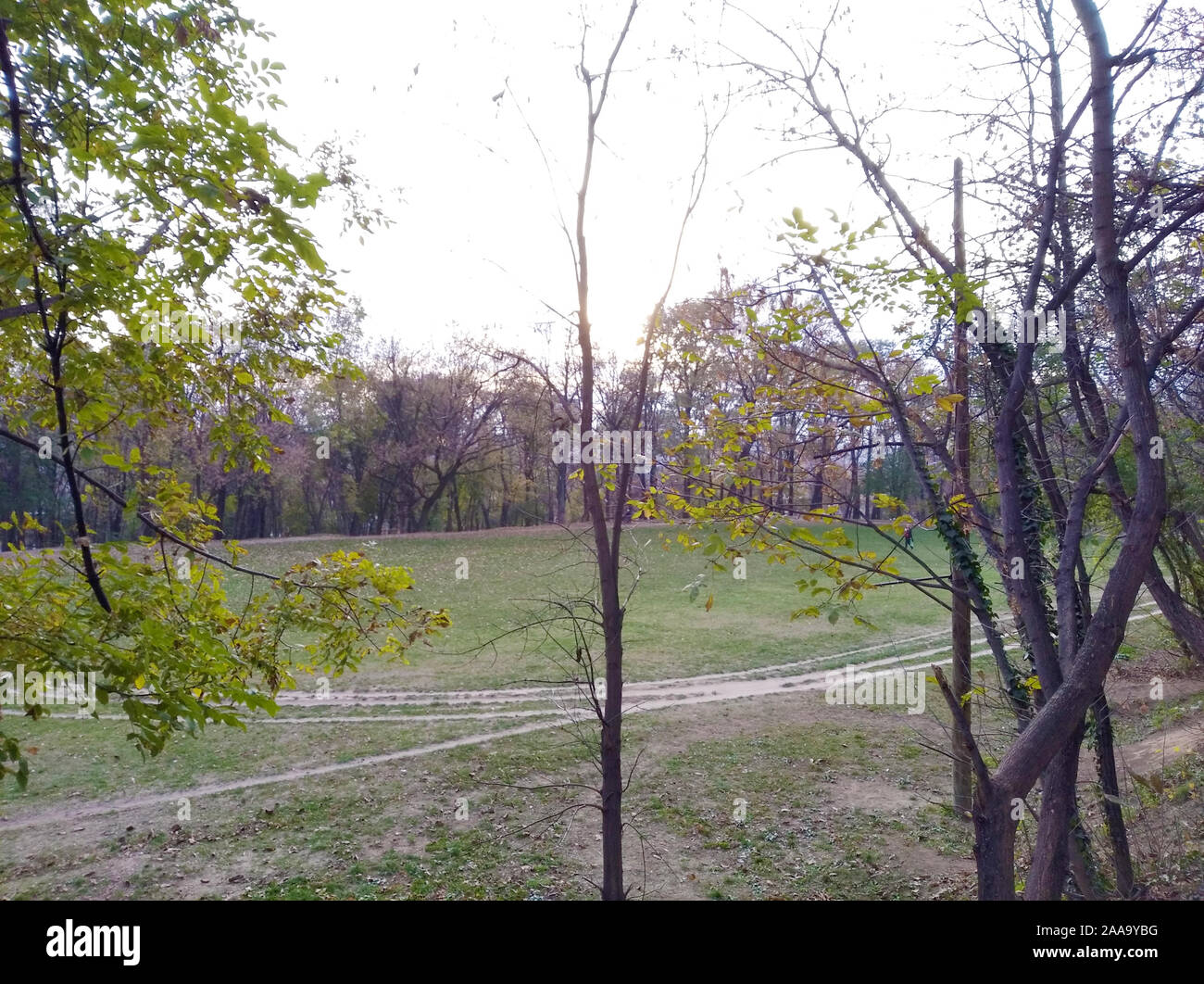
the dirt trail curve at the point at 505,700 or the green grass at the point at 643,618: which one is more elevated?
the green grass at the point at 643,618

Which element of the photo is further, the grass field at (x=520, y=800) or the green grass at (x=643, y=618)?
the green grass at (x=643, y=618)

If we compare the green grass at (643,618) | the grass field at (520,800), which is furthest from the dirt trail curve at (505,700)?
the green grass at (643,618)

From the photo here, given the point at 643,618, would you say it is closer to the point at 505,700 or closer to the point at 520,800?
the point at 505,700

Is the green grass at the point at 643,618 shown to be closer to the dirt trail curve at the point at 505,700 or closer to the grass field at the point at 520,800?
the grass field at the point at 520,800

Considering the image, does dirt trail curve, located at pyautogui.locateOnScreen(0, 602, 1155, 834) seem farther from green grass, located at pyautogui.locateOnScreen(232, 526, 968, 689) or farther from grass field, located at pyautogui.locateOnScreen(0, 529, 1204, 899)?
green grass, located at pyautogui.locateOnScreen(232, 526, 968, 689)

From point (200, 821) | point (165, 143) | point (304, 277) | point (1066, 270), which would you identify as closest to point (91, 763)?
point (200, 821)

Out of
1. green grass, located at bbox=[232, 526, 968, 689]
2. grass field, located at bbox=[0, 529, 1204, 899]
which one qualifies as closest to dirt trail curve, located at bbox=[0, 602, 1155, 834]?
grass field, located at bbox=[0, 529, 1204, 899]

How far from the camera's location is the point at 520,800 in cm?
902

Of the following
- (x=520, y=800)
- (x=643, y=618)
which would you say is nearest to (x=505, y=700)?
(x=520, y=800)

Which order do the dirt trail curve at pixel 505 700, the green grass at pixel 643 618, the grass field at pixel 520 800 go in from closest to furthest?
1. the grass field at pixel 520 800
2. the dirt trail curve at pixel 505 700
3. the green grass at pixel 643 618

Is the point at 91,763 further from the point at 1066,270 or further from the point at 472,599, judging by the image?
the point at 1066,270

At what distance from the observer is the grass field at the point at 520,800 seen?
698 centimetres
